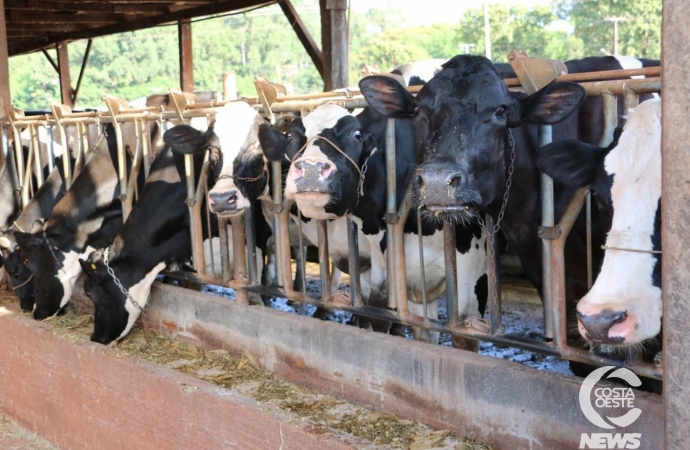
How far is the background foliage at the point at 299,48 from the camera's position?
4106 centimetres

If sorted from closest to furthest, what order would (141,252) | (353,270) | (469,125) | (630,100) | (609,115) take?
(630,100) < (609,115) < (469,125) < (353,270) < (141,252)

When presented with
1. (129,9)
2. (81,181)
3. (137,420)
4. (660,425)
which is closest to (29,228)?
(81,181)

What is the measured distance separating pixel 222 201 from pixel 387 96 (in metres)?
1.29

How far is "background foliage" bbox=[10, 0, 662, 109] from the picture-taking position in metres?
41.1

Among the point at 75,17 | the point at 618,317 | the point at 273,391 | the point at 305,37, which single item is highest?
the point at 75,17

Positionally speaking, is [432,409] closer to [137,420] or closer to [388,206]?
[388,206]

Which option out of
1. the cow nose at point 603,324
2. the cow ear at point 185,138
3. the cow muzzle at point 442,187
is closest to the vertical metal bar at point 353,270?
the cow muzzle at point 442,187

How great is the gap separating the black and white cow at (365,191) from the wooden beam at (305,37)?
4.45 m

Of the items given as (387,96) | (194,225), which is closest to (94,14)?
(194,225)

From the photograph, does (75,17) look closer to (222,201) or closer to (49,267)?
(49,267)

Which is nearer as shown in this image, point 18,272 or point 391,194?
point 391,194

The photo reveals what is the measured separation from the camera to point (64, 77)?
1565 cm

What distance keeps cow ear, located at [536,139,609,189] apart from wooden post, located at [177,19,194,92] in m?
9.91

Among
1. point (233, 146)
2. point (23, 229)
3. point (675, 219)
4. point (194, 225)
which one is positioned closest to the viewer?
point (675, 219)
